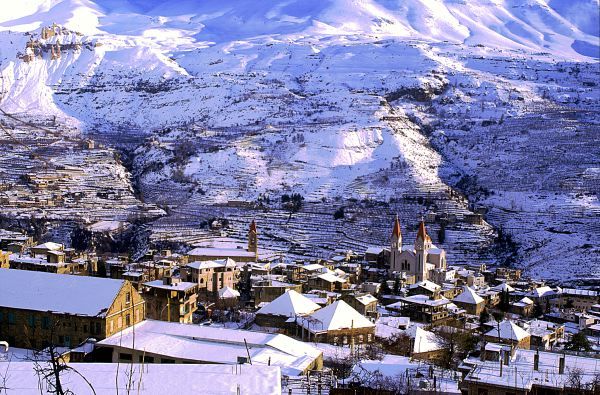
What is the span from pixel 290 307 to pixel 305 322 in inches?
52.3

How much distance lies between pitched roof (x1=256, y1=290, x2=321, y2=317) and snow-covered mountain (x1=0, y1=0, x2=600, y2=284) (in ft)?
66.4

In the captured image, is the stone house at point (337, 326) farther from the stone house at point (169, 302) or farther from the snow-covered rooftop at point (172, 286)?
the snow-covered rooftop at point (172, 286)

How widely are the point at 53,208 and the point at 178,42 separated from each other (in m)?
83.5

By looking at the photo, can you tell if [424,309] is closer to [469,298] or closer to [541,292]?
[469,298]

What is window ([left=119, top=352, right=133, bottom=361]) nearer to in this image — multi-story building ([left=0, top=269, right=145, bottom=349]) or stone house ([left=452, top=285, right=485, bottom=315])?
multi-story building ([left=0, top=269, right=145, bottom=349])

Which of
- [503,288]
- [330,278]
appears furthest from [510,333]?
[503,288]

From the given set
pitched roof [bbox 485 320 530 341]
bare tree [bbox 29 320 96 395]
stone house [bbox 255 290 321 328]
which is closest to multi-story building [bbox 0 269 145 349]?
stone house [bbox 255 290 321 328]

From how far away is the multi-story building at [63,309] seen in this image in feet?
57.2

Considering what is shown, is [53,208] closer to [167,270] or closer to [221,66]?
[167,270]

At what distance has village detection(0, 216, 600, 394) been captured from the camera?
13578 millimetres

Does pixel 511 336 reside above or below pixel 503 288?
above

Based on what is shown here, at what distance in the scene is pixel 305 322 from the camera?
22188mm

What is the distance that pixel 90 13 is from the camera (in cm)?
15062

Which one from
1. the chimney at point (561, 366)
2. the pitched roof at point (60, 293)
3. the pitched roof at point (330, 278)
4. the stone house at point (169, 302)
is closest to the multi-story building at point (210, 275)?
the pitched roof at point (330, 278)
